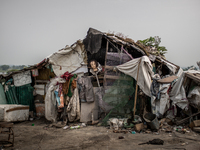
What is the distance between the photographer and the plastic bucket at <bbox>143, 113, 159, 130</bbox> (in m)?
6.25

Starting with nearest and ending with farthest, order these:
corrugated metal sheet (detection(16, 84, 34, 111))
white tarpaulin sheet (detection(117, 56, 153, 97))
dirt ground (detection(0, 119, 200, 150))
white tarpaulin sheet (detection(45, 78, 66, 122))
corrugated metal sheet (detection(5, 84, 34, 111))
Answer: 1. dirt ground (detection(0, 119, 200, 150))
2. white tarpaulin sheet (detection(117, 56, 153, 97))
3. white tarpaulin sheet (detection(45, 78, 66, 122))
4. corrugated metal sheet (detection(5, 84, 34, 111))
5. corrugated metal sheet (detection(16, 84, 34, 111))

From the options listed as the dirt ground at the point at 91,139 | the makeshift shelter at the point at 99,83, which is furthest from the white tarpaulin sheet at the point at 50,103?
the dirt ground at the point at 91,139

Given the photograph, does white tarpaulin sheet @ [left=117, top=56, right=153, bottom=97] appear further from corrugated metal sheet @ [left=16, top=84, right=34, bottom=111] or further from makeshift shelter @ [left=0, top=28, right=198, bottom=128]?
corrugated metal sheet @ [left=16, top=84, right=34, bottom=111]

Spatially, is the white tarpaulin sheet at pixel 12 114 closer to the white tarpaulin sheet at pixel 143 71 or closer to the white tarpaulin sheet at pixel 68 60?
the white tarpaulin sheet at pixel 68 60

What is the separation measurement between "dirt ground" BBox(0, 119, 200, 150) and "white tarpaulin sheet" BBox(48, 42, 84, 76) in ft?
10.3

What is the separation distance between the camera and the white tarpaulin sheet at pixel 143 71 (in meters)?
7.10

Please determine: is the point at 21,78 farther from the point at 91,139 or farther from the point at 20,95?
the point at 91,139

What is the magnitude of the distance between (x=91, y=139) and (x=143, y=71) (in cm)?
341

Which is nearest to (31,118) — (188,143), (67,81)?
(67,81)

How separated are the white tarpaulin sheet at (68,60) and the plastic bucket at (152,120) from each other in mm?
4215

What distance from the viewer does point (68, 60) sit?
900cm

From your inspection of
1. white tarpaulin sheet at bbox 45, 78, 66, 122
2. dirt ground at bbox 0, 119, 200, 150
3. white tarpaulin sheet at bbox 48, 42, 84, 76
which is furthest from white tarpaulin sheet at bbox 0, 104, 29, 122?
white tarpaulin sheet at bbox 48, 42, 84, 76

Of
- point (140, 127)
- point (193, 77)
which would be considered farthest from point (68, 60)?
point (193, 77)

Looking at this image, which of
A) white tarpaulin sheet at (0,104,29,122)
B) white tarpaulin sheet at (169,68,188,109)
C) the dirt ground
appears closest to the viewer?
the dirt ground
